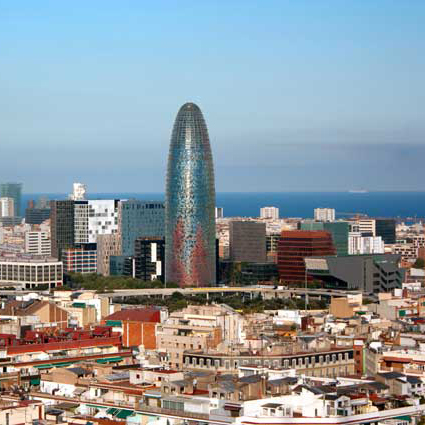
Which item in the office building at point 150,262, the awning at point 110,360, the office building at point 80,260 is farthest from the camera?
the office building at point 80,260

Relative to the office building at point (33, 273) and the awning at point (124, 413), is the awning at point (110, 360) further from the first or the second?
the office building at point (33, 273)

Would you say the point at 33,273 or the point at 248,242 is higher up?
the point at 248,242

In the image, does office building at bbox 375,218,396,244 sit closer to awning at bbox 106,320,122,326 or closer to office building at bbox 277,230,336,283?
office building at bbox 277,230,336,283

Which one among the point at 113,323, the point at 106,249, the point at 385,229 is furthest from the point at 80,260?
the point at 113,323

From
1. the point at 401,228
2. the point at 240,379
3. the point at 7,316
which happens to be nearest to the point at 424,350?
the point at 240,379

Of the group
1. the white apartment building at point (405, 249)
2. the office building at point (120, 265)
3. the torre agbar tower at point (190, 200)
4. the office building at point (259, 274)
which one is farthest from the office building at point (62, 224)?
the white apartment building at point (405, 249)

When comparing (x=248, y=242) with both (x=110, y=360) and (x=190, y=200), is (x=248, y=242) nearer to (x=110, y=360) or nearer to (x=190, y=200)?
(x=190, y=200)

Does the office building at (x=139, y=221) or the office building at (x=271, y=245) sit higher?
the office building at (x=139, y=221)

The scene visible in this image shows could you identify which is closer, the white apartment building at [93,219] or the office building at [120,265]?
the office building at [120,265]
